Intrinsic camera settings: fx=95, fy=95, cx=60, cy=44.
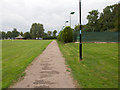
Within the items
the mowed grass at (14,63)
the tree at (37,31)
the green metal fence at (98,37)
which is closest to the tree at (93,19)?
the green metal fence at (98,37)

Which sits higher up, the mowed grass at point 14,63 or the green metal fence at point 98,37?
the green metal fence at point 98,37

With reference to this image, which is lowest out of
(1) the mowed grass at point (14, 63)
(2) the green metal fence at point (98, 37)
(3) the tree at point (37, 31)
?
(1) the mowed grass at point (14, 63)

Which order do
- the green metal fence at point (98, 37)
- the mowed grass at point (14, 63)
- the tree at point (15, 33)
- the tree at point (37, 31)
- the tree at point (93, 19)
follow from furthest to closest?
1. the tree at point (15, 33)
2. the tree at point (37, 31)
3. the tree at point (93, 19)
4. the green metal fence at point (98, 37)
5. the mowed grass at point (14, 63)

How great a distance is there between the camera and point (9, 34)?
111 metres

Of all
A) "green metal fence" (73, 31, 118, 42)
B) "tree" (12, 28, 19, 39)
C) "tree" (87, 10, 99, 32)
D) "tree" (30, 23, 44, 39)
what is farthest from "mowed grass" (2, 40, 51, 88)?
"tree" (12, 28, 19, 39)

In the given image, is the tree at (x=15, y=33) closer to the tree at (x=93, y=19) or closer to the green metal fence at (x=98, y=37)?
the tree at (x=93, y=19)

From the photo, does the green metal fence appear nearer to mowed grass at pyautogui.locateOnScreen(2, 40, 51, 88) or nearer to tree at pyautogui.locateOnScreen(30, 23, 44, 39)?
mowed grass at pyautogui.locateOnScreen(2, 40, 51, 88)

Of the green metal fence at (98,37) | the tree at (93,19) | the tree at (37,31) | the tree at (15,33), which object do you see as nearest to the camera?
the green metal fence at (98,37)

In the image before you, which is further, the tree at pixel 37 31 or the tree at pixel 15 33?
the tree at pixel 15 33

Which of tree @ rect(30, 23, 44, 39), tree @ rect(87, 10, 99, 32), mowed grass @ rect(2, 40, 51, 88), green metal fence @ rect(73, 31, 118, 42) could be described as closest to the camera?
mowed grass @ rect(2, 40, 51, 88)

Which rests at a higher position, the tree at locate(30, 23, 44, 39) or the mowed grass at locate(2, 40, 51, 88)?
the tree at locate(30, 23, 44, 39)

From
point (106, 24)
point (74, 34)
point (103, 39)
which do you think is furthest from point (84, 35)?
point (106, 24)

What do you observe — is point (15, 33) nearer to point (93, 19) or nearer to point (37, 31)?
point (37, 31)

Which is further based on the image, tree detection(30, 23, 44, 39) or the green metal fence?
tree detection(30, 23, 44, 39)
